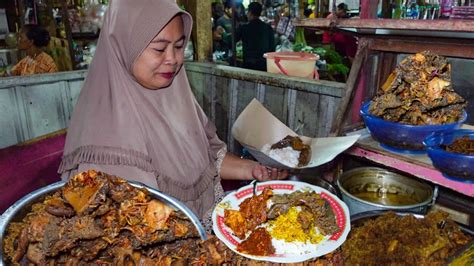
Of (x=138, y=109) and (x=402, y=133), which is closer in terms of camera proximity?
(x=402, y=133)

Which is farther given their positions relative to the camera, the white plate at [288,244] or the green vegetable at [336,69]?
the green vegetable at [336,69]

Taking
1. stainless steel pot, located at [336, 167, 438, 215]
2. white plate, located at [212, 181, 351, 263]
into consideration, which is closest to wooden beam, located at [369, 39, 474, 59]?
stainless steel pot, located at [336, 167, 438, 215]

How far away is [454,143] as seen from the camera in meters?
1.41

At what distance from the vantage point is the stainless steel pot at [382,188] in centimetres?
185

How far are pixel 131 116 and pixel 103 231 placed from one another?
31.7 inches

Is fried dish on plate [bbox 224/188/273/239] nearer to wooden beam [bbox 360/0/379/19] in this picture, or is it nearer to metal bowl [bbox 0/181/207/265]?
metal bowl [bbox 0/181/207/265]

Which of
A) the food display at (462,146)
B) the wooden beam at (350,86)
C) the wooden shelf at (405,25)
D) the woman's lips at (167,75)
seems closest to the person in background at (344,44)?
the wooden beam at (350,86)

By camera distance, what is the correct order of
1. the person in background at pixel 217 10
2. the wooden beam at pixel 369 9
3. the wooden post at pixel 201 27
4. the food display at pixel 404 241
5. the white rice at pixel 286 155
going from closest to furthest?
the food display at pixel 404 241 → the white rice at pixel 286 155 → the wooden beam at pixel 369 9 → the wooden post at pixel 201 27 → the person in background at pixel 217 10

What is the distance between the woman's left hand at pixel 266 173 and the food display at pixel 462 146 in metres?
0.86

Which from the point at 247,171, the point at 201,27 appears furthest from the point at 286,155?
the point at 201,27

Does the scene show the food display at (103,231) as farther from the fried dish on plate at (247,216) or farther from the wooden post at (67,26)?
the wooden post at (67,26)

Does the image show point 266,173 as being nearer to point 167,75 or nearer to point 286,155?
point 286,155

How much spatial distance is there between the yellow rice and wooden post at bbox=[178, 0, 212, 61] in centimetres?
364

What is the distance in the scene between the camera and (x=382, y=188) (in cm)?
200
